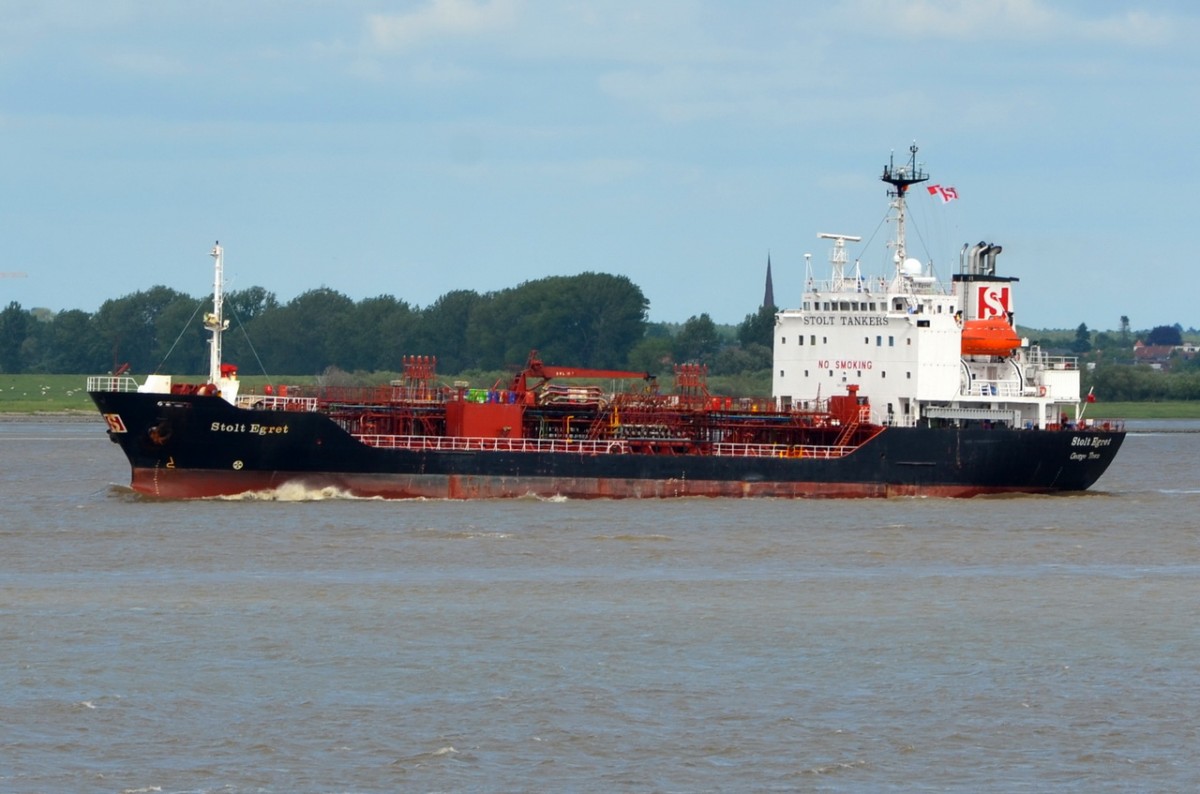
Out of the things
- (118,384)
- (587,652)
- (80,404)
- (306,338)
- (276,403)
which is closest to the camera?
(587,652)

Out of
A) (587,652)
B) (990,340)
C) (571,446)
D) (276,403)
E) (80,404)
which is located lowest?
(587,652)

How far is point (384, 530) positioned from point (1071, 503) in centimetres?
2016

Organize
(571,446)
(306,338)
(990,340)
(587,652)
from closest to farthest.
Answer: (587,652) → (571,446) → (990,340) → (306,338)

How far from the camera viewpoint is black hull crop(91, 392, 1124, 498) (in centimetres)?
4362

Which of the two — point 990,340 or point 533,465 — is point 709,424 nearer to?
point 533,465

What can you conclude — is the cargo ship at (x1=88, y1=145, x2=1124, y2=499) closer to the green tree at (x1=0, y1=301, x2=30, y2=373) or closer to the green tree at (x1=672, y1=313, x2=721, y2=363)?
the green tree at (x1=672, y1=313, x2=721, y2=363)

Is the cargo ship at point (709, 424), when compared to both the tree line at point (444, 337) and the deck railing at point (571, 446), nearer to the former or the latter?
the deck railing at point (571, 446)

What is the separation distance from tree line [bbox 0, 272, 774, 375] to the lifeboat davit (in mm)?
60151

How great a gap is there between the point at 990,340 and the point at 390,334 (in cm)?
9223

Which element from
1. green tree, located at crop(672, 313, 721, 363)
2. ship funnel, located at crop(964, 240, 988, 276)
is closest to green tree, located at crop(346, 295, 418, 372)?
green tree, located at crop(672, 313, 721, 363)

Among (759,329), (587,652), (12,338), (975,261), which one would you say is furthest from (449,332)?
(587,652)

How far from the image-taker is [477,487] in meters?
45.9

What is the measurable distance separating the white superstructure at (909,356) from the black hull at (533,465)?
1730 millimetres

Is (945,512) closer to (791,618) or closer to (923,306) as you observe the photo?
A: (923,306)
